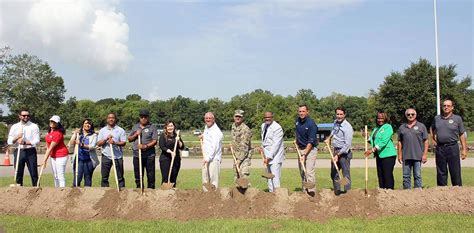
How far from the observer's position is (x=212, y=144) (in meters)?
9.68

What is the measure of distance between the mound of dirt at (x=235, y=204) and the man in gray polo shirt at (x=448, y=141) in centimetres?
82

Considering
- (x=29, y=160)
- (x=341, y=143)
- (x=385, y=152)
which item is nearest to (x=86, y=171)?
(x=29, y=160)

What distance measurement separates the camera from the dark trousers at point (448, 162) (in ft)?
31.0

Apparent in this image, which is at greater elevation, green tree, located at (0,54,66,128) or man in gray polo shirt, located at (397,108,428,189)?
green tree, located at (0,54,66,128)

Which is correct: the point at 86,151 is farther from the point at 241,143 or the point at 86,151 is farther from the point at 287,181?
the point at 287,181

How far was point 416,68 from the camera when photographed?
147 ft

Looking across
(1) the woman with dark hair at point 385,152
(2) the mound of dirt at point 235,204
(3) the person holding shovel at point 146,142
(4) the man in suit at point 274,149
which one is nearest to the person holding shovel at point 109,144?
(3) the person holding shovel at point 146,142

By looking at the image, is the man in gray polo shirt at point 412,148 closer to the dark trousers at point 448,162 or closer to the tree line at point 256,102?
the dark trousers at point 448,162

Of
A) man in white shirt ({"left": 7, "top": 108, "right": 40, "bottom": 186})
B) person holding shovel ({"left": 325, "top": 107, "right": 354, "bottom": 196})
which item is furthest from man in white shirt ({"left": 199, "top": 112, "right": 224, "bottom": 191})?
man in white shirt ({"left": 7, "top": 108, "right": 40, "bottom": 186})

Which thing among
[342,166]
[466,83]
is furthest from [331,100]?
[342,166]

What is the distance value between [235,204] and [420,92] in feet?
129

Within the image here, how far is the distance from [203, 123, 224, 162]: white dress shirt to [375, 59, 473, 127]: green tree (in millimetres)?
36231

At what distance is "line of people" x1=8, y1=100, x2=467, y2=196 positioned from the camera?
31.2 ft

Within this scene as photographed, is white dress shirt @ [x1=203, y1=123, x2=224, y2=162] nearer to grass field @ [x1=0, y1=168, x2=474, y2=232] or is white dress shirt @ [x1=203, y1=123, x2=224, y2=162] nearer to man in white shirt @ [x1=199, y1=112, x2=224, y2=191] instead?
man in white shirt @ [x1=199, y1=112, x2=224, y2=191]
